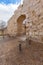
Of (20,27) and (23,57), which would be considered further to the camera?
(20,27)

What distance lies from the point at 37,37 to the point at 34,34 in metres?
0.17

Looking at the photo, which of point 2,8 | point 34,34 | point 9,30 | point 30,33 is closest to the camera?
point 34,34

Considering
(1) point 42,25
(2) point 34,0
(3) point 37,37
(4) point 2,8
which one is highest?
(4) point 2,8

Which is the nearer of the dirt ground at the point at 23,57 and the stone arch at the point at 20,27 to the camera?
the dirt ground at the point at 23,57

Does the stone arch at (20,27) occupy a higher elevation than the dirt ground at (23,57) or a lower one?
higher

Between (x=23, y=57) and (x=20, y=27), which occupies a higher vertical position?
(x=20, y=27)

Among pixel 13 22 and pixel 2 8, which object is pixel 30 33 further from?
pixel 2 8

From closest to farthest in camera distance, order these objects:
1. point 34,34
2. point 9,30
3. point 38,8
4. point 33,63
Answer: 1. point 33,63
2. point 38,8
3. point 34,34
4. point 9,30

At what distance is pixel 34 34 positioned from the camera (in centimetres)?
281

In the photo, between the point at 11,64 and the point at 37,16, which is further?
the point at 37,16

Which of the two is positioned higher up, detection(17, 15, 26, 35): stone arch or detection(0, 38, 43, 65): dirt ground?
detection(17, 15, 26, 35): stone arch

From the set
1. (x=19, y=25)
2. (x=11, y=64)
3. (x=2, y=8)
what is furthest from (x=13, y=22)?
(x=2, y=8)

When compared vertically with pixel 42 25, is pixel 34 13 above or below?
above

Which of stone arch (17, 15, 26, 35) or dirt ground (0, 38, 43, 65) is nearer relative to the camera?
dirt ground (0, 38, 43, 65)
